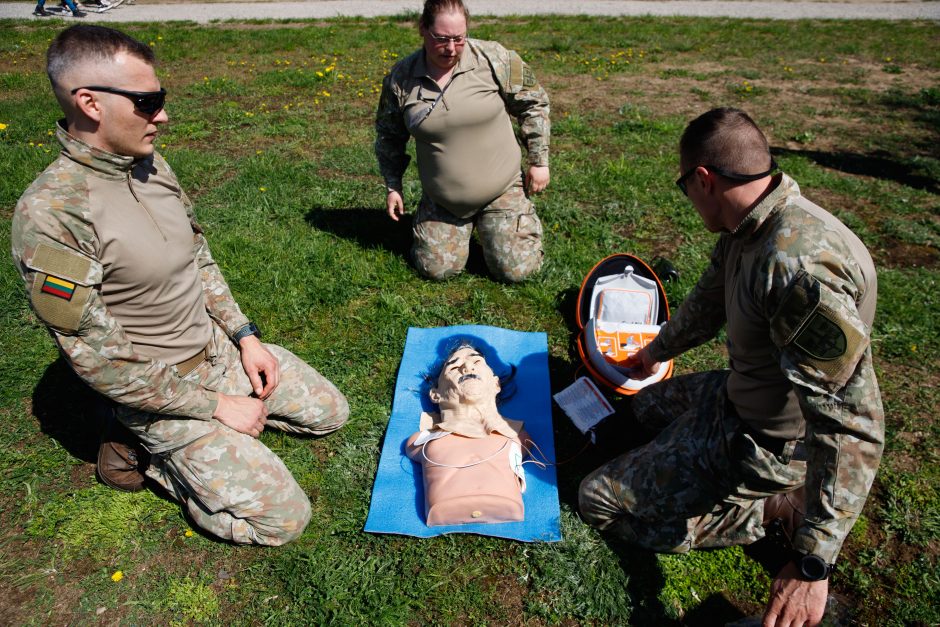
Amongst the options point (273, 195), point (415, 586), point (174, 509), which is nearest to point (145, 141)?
point (174, 509)

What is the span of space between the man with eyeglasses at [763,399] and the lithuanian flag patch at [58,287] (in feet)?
9.13

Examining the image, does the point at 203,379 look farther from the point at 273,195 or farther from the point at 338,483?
the point at 273,195

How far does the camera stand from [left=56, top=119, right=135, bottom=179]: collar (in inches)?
109

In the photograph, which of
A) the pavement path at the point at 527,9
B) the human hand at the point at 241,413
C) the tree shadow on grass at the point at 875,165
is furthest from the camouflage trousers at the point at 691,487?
the pavement path at the point at 527,9

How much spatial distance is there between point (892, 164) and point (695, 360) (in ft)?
17.6

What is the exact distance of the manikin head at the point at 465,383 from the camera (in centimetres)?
373

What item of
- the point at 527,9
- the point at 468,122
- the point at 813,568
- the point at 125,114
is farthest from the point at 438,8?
the point at 527,9

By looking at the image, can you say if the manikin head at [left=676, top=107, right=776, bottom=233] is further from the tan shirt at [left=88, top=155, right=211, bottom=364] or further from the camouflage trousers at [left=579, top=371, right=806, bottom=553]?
the tan shirt at [left=88, top=155, right=211, bottom=364]

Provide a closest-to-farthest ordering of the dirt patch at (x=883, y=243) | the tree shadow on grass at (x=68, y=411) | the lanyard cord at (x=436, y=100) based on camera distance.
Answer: the tree shadow on grass at (x=68, y=411) < the lanyard cord at (x=436, y=100) < the dirt patch at (x=883, y=243)

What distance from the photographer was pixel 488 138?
4969 millimetres

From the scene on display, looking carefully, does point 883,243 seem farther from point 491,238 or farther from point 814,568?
point 814,568

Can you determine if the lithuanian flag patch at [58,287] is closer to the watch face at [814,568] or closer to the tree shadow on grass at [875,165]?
the watch face at [814,568]

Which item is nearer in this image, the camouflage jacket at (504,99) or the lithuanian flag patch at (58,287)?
the lithuanian flag patch at (58,287)

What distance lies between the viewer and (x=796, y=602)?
2291mm
